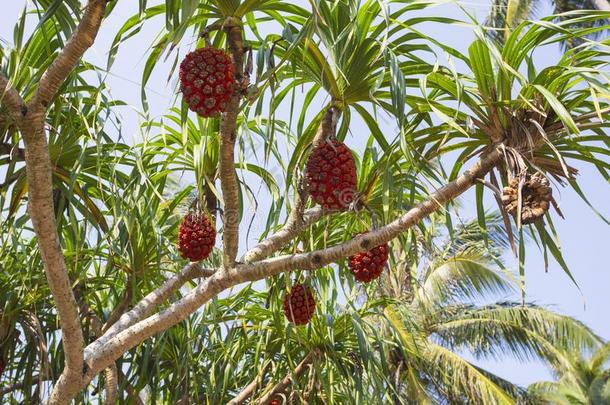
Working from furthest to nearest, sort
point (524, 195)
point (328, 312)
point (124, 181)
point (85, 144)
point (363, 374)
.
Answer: point (363, 374) < point (328, 312) < point (124, 181) < point (85, 144) < point (524, 195)

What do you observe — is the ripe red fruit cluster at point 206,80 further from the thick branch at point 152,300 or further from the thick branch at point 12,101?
the thick branch at point 152,300

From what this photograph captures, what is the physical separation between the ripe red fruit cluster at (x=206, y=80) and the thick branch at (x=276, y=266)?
540mm

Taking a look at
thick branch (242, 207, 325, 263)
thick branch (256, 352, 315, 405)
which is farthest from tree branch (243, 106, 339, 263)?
thick branch (256, 352, 315, 405)

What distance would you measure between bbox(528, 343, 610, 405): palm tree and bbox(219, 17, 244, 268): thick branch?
1456cm

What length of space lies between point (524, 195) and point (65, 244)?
218 centimetres

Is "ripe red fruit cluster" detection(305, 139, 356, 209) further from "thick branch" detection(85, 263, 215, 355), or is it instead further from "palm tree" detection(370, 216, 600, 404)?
"palm tree" detection(370, 216, 600, 404)

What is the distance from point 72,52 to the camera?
6.61ft

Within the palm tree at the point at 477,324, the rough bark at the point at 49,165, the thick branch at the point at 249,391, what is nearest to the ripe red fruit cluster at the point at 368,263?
the rough bark at the point at 49,165

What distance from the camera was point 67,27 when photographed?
2223 millimetres

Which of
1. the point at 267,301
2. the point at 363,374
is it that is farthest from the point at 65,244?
the point at 363,374

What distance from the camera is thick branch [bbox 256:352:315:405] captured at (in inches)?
138

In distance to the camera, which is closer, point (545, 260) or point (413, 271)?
point (545, 260)

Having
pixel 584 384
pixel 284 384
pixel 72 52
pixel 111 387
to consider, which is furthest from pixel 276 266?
pixel 584 384

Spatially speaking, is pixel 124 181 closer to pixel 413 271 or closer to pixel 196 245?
pixel 196 245
